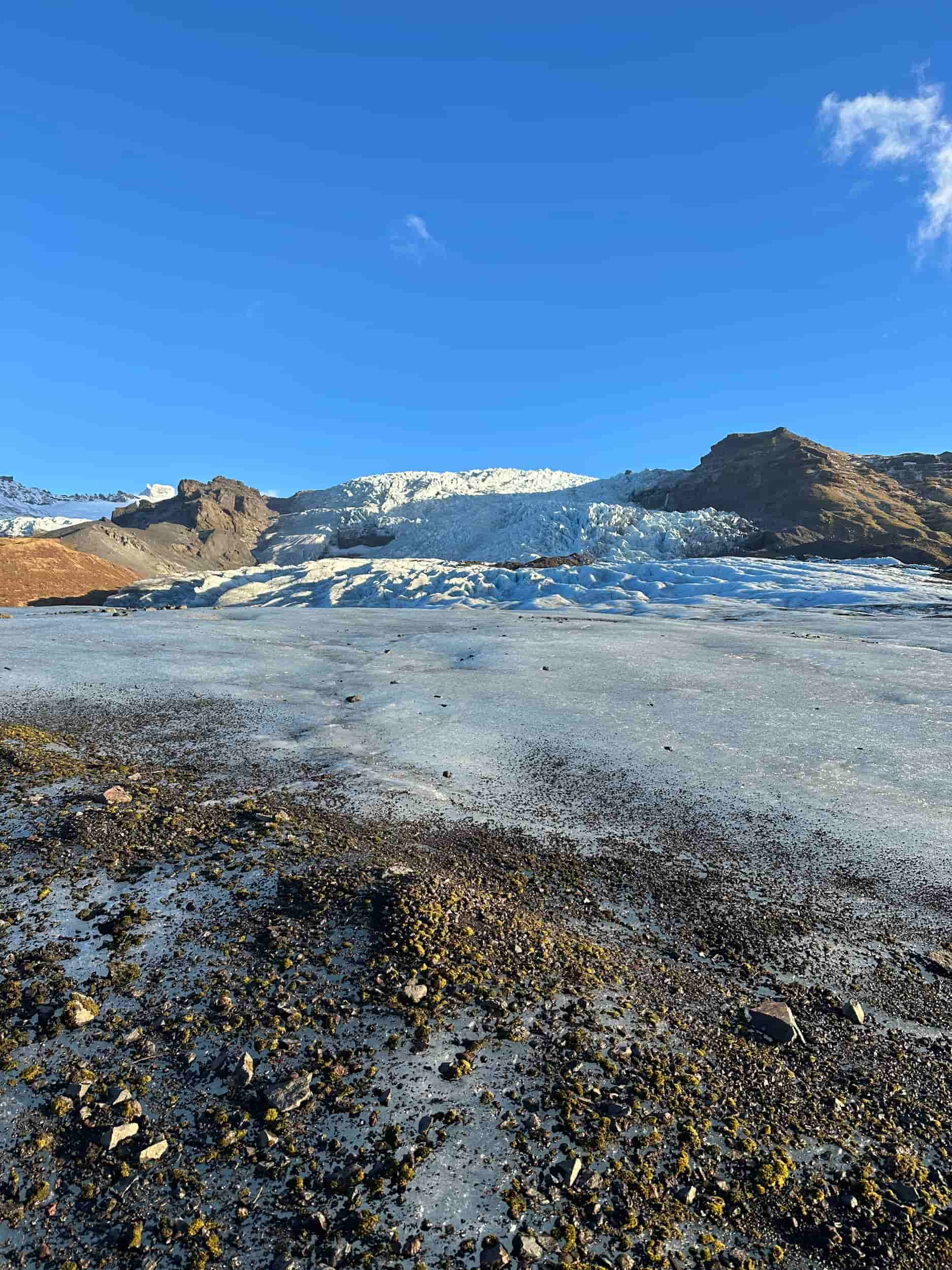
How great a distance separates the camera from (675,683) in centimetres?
1045

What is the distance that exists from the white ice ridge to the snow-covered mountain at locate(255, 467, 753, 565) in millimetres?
21943

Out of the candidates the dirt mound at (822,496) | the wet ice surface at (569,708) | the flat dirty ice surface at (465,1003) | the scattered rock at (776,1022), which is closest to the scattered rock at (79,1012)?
the flat dirty ice surface at (465,1003)

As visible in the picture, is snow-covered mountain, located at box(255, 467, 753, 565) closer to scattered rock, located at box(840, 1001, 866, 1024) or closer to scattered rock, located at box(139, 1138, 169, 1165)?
scattered rock, located at box(840, 1001, 866, 1024)

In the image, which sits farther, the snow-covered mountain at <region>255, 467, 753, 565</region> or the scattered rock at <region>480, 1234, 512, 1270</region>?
the snow-covered mountain at <region>255, 467, 753, 565</region>

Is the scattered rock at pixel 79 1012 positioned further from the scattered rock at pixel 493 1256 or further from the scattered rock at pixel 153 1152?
the scattered rock at pixel 493 1256

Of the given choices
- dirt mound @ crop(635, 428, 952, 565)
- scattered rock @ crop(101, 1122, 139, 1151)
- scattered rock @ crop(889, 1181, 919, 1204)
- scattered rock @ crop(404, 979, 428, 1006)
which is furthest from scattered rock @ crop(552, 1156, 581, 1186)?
dirt mound @ crop(635, 428, 952, 565)

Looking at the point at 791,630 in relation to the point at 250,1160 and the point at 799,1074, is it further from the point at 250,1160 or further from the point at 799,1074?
the point at 250,1160

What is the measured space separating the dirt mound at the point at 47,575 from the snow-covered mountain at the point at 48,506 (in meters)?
33.1

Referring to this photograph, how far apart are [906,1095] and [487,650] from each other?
36.1 feet

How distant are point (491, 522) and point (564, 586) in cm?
4844

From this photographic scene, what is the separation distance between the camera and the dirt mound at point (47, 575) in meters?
48.1

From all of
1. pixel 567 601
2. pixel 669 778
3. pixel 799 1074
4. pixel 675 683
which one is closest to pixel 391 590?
pixel 567 601

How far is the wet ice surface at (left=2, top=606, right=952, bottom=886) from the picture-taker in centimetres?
580

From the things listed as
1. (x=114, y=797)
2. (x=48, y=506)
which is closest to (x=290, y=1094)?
(x=114, y=797)
